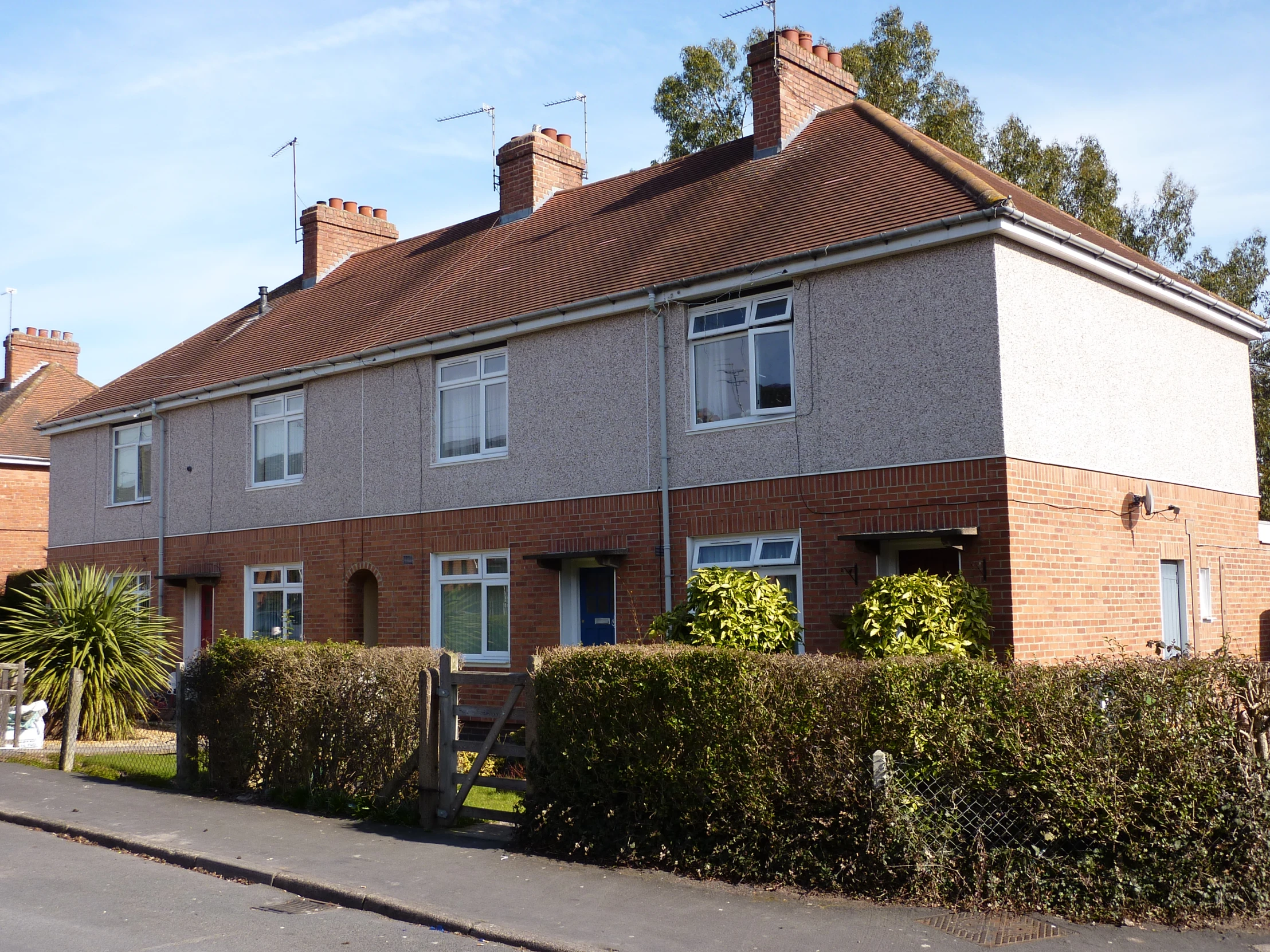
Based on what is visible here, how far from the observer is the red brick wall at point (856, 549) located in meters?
11.1

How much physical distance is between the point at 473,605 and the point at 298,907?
8.16 metres

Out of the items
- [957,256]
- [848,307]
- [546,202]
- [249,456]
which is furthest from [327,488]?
[957,256]

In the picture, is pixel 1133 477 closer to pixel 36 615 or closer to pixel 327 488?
pixel 327 488

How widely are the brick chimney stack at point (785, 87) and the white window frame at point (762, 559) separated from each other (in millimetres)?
5708

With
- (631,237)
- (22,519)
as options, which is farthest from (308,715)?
(22,519)

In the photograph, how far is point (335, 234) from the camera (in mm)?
23703

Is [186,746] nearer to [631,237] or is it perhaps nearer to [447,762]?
[447,762]

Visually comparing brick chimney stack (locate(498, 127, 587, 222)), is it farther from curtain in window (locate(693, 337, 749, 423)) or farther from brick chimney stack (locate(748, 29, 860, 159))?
curtain in window (locate(693, 337, 749, 423))

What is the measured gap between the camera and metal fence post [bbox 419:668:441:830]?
32.0 feet

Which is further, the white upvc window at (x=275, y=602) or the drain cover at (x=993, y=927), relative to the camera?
the white upvc window at (x=275, y=602)

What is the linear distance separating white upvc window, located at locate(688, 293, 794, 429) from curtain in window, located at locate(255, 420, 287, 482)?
7.82m

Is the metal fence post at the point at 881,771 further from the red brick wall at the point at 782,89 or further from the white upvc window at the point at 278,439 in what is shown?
the white upvc window at the point at 278,439

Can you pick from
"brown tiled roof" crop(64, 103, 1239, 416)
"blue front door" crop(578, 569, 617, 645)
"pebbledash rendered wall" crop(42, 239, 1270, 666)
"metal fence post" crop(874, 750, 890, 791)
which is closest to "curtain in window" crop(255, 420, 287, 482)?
"pebbledash rendered wall" crop(42, 239, 1270, 666)

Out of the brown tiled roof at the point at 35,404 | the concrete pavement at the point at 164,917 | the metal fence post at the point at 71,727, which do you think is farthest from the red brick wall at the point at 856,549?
the brown tiled roof at the point at 35,404
